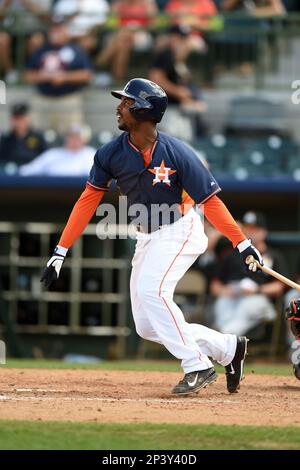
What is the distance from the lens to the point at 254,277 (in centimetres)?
1127

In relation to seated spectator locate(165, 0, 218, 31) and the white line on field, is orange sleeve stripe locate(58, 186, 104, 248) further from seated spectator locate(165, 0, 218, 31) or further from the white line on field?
seated spectator locate(165, 0, 218, 31)

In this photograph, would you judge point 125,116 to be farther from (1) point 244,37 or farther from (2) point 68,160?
(1) point 244,37

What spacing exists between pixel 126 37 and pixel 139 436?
30.5 ft

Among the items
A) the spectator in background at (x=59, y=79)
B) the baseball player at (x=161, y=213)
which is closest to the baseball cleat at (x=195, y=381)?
the baseball player at (x=161, y=213)

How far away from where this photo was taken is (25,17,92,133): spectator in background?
523 inches

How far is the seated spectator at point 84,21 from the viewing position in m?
13.7

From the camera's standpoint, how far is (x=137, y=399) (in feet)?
20.6

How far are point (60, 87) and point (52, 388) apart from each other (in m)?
7.15

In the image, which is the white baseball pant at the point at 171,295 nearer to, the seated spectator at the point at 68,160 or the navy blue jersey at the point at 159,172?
the navy blue jersey at the point at 159,172

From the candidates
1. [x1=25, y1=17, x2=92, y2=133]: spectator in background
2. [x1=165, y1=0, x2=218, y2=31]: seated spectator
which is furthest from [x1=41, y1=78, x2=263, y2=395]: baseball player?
[x1=165, y1=0, x2=218, y2=31]: seated spectator

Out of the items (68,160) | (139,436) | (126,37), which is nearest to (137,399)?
(139,436)

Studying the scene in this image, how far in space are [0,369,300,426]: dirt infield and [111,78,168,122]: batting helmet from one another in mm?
1677

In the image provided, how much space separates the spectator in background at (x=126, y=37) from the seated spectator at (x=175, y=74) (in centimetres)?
56
